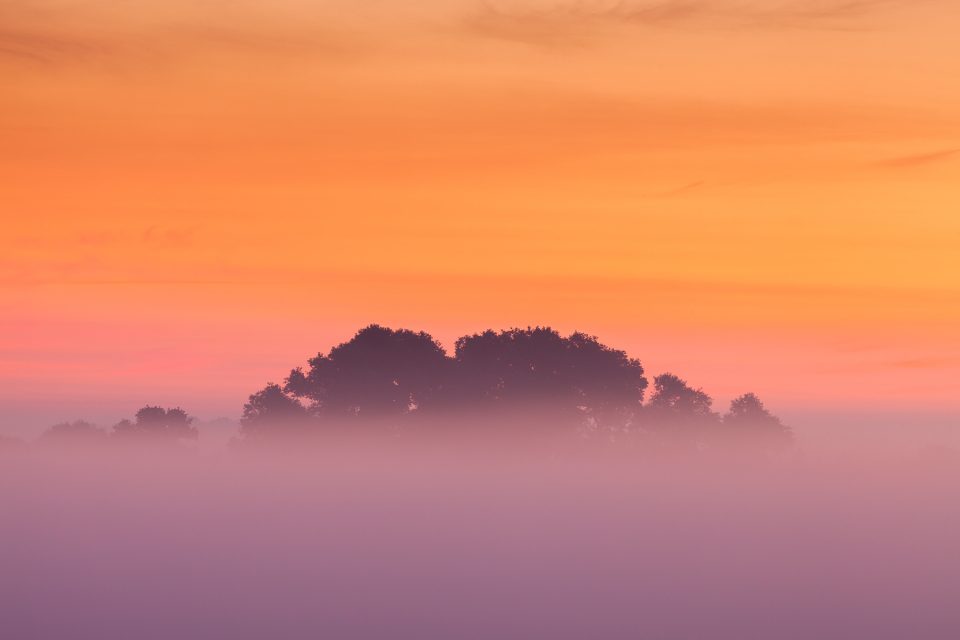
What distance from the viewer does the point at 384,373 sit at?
107688mm

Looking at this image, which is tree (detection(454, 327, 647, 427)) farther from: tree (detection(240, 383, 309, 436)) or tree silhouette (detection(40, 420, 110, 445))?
tree silhouette (detection(40, 420, 110, 445))

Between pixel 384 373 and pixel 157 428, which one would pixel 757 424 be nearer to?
pixel 384 373

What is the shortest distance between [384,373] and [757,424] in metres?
37.1


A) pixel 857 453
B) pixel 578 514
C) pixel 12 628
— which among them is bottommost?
pixel 12 628

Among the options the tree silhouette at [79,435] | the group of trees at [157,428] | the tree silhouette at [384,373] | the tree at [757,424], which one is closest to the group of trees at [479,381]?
the tree silhouette at [384,373]

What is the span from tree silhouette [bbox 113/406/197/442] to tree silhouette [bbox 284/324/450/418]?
48965 mm

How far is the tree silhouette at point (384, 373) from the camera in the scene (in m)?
108

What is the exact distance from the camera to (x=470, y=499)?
96.2 metres

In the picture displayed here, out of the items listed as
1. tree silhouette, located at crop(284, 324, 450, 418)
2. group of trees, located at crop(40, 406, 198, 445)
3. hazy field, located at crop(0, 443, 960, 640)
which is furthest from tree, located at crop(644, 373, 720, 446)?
group of trees, located at crop(40, 406, 198, 445)

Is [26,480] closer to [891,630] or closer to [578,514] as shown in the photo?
[578,514]

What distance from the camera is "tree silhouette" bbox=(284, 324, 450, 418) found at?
108 metres

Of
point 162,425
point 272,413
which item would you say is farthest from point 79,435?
point 272,413

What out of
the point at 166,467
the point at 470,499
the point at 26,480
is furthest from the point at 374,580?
the point at 166,467

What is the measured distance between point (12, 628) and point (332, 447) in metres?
56.7
